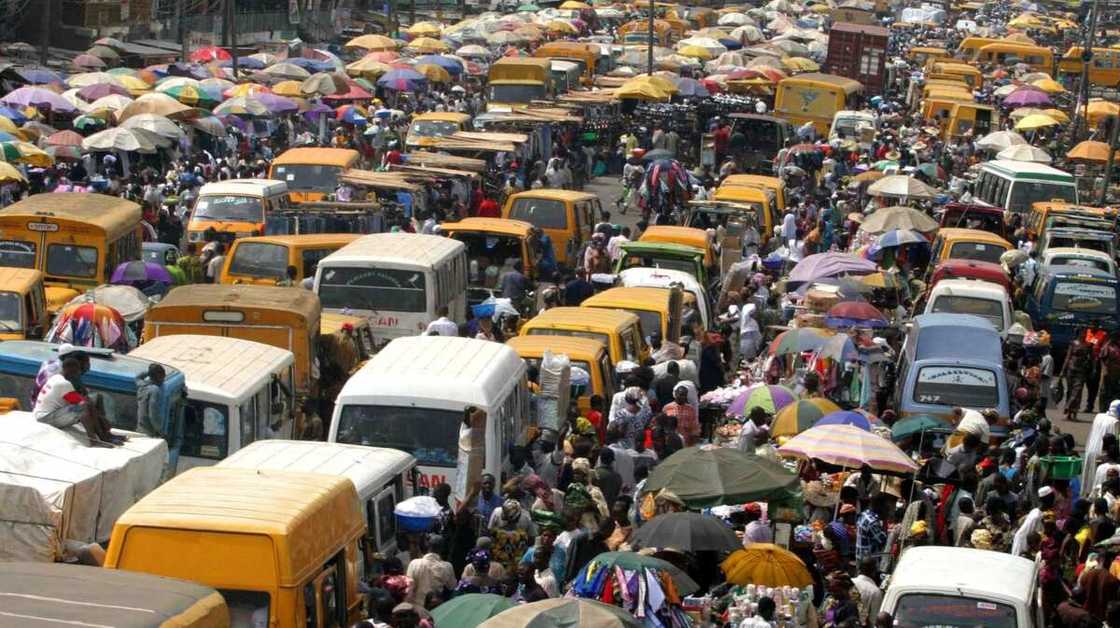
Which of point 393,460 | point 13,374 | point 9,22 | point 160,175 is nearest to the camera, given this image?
point 393,460

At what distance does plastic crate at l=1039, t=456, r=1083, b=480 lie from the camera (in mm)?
17281

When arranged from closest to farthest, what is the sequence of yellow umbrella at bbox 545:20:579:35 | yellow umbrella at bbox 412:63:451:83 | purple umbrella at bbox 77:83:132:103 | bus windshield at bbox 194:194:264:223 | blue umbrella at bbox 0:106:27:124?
bus windshield at bbox 194:194:264:223 < blue umbrella at bbox 0:106:27:124 < purple umbrella at bbox 77:83:132:103 < yellow umbrella at bbox 412:63:451:83 < yellow umbrella at bbox 545:20:579:35

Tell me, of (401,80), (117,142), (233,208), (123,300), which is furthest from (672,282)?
(401,80)

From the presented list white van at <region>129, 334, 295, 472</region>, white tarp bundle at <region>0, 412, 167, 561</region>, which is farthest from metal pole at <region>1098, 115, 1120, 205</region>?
white tarp bundle at <region>0, 412, 167, 561</region>

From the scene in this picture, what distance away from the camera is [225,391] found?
15.3 meters

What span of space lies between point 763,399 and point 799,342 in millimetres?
2338

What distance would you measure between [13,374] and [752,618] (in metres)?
5.95

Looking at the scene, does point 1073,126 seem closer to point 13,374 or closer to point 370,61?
point 370,61

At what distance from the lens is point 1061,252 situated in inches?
1105

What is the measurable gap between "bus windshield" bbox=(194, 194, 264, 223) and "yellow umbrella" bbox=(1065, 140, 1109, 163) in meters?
22.3

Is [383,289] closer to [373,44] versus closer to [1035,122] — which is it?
[1035,122]

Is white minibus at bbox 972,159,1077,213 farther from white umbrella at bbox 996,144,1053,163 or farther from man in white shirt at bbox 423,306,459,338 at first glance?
man in white shirt at bbox 423,306,459,338

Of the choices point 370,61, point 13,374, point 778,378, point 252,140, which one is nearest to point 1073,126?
point 370,61

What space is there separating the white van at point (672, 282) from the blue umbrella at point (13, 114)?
1472 cm
